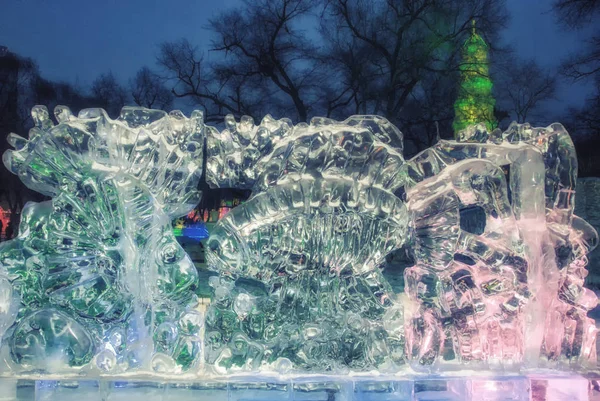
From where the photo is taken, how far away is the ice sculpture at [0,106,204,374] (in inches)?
116

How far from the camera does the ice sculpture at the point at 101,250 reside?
296cm

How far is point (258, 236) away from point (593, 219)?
717 centimetres

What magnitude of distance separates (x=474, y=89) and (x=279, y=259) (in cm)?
1017

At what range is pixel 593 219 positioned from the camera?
842 cm

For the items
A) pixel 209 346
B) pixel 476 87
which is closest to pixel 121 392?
pixel 209 346

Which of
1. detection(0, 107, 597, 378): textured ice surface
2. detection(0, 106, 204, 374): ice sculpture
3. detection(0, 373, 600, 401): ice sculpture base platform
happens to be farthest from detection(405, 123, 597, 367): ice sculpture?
detection(0, 106, 204, 374): ice sculpture

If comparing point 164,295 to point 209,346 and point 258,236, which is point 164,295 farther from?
point 258,236

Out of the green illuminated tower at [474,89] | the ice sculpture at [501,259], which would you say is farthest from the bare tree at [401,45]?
the ice sculpture at [501,259]

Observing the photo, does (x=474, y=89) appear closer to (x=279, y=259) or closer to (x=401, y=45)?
(x=401, y=45)

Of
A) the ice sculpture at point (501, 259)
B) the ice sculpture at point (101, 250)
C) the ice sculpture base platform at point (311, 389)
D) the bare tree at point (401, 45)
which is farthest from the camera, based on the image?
the bare tree at point (401, 45)

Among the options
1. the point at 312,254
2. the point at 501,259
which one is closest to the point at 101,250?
the point at 312,254

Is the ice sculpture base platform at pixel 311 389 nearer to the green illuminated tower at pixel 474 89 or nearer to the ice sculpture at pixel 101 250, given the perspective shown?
the ice sculpture at pixel 101 250

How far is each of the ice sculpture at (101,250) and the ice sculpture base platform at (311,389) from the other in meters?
0.12

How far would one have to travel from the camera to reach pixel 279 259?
3.06 m
